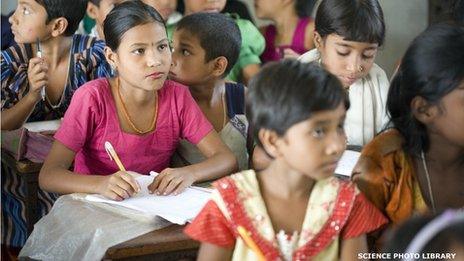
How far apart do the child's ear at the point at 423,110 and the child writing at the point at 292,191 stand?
0.88ft

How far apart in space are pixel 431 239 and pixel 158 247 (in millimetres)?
711

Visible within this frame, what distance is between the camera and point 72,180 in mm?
2045

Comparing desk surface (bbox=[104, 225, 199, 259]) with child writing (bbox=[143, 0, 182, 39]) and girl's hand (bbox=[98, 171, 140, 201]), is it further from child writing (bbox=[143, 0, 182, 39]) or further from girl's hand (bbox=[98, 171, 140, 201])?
child writing (bbox=[143, 0, 182, 39])

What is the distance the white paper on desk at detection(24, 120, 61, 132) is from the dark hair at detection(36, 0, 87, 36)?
1.20 feet

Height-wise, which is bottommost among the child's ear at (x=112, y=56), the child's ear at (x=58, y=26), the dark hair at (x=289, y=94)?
the child's ear at (x=58, y=26)

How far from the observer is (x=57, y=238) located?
6.28 ft

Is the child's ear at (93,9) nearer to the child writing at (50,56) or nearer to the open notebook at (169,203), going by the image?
the child writing at (50,56)

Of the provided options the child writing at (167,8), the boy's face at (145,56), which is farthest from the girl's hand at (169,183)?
the child writing at (167,8)

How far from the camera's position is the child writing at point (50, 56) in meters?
2.67

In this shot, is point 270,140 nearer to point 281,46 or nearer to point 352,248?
point 352,248

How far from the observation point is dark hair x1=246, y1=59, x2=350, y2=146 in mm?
1515

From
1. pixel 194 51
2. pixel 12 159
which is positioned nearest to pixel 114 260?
pixel 12 159

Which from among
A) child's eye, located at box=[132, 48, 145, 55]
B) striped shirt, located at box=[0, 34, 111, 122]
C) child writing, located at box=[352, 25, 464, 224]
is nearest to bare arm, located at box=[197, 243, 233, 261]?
Answer: child writing, located at box=[352, 25, 464, 224]

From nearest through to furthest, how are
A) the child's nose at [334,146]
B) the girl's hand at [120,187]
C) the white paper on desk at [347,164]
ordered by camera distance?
the child's nose at [334,146]
the girl's hand at [120,187]
the white paper on desk at [347,164]
